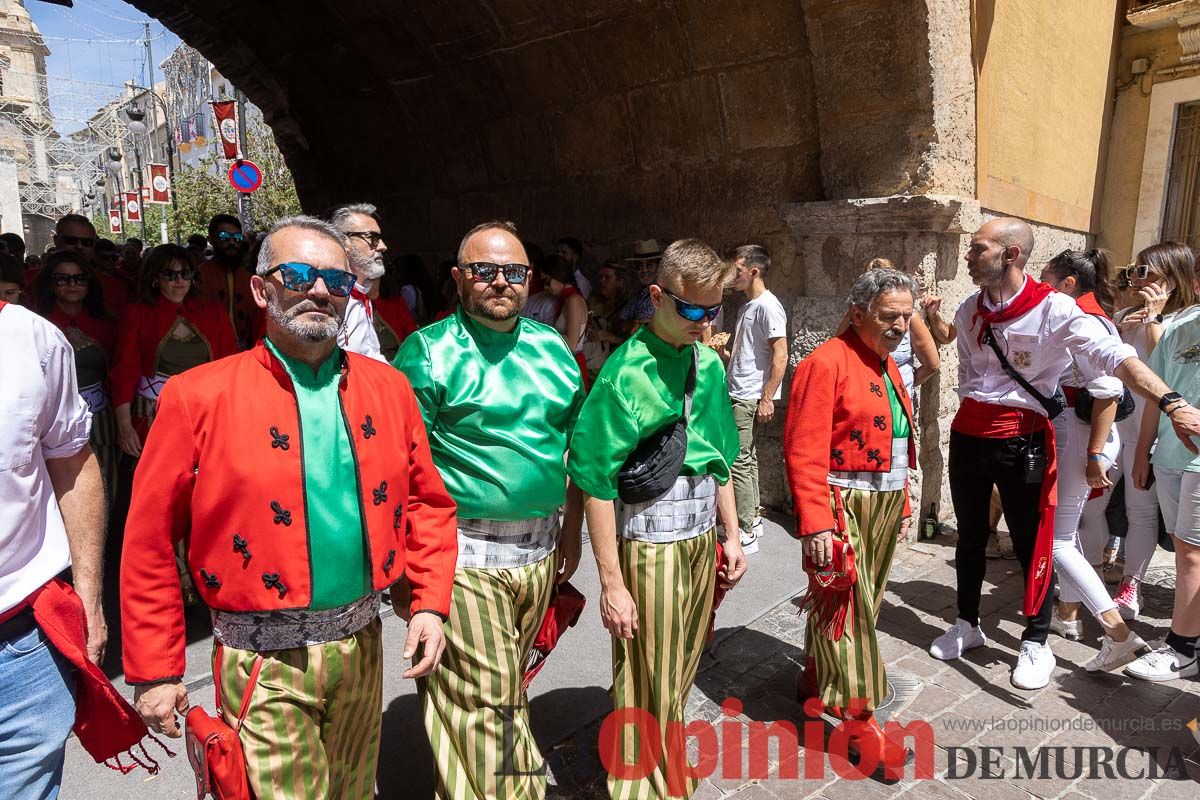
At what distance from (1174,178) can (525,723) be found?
8.23 meters

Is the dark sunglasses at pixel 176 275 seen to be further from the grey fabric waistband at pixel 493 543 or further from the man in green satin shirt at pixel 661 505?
the man in green satin shirt at pixel 661 505

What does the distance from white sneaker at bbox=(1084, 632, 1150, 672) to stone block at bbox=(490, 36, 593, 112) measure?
4.92 meters

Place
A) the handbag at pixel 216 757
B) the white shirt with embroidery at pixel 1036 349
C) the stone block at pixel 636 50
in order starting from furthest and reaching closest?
the stone block at pixel 636 50 → the white shirt with embroidery at pixel 1036 349 → the handbag at pixel 216 757

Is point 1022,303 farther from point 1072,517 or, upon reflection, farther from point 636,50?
point 636,50

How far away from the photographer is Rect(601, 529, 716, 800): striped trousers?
93.7 inches

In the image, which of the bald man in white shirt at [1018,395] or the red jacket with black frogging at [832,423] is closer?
the red jacket with black frogging at [832,423]

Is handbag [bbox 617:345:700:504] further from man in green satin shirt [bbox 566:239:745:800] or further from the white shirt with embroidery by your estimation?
the white shirt with embroidery

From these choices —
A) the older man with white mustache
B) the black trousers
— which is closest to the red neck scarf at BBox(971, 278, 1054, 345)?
the black trousers

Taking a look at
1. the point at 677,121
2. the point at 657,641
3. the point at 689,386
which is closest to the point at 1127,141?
the point at 677,121

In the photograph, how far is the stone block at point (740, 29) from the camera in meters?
4.88

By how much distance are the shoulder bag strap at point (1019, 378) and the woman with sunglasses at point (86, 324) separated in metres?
4.33

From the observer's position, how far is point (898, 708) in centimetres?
325

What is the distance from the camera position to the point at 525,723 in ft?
7.51

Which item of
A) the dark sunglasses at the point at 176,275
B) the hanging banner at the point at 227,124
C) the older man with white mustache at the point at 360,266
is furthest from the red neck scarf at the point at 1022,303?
the hanging banner at the point at 227,124
